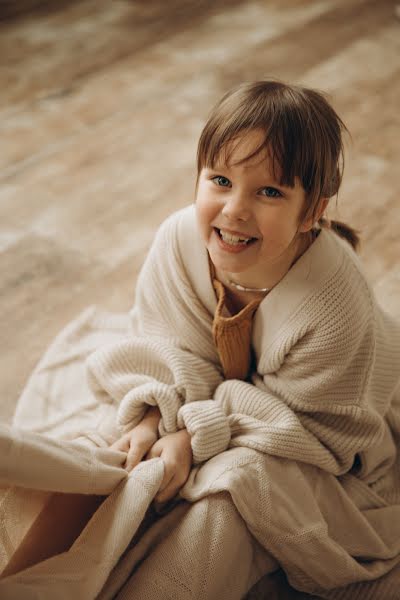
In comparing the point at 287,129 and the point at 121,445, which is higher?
the point at 287,129

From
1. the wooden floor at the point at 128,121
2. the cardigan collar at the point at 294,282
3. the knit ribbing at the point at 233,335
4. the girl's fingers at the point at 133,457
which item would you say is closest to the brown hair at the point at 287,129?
the cardigan collar at the point at 294,282

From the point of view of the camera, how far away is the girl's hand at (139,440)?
92cm

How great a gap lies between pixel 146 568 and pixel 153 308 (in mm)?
435

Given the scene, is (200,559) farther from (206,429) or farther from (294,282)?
(294,282)

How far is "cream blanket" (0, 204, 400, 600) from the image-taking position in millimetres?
763

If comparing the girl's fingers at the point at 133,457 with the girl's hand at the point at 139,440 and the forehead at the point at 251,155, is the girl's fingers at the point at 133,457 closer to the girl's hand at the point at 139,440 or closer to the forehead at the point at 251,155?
the girl's hand at the point at 139,440

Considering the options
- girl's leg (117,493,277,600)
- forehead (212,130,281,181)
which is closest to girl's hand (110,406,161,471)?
girl's leg (117,493,277,600)

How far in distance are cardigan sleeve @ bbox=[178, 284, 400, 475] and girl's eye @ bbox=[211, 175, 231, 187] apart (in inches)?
9.7

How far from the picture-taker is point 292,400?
95 cm

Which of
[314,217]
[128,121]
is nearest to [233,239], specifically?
[314,217]

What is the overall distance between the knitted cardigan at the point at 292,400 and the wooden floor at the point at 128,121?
16.1 inches

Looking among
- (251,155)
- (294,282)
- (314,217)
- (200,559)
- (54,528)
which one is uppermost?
(251,155)

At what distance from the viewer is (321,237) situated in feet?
3.06

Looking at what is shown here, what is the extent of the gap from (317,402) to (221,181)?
37cm
